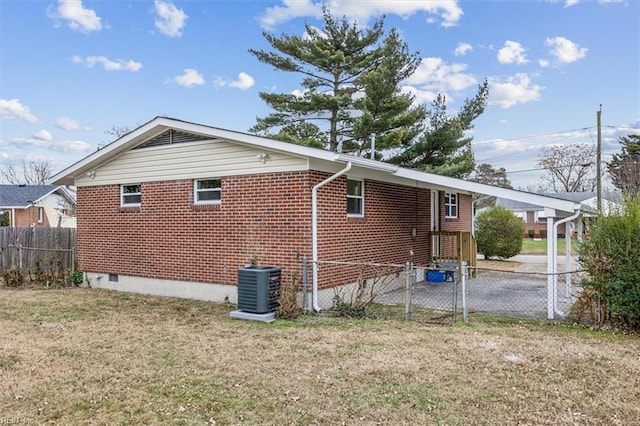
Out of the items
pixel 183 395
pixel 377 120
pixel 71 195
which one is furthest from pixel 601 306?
pixel 71 195

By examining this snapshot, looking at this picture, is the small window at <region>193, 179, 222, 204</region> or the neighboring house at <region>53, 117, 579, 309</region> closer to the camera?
the neighboring house at <region>53, 117, 579, 309</region>

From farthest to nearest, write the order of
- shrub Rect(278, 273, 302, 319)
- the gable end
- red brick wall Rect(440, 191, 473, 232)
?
1. red brick wall Rect(440, 191, 473, 232)
2. the gable end
3. shrub Rect(278, 273, 302, 319)

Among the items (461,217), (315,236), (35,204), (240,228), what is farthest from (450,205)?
(35,204)

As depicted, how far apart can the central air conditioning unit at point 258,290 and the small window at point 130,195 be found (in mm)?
4612

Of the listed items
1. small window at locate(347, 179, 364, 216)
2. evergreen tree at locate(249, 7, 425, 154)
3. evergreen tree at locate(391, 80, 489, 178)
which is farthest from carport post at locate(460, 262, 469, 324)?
evergreen tree at locate(249, 7, 425, 154)

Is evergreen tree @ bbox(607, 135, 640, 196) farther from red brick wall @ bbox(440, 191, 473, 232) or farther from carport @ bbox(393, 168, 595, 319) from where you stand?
carport @ bbox(393, 168, 595, 319)

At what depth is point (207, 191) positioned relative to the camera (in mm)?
9953

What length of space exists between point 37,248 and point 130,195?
4.38 meters

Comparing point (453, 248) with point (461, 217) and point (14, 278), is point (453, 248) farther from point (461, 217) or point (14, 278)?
point (14, 278)

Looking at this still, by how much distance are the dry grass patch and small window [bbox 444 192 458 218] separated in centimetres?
748

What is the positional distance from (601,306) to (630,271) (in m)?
0.78

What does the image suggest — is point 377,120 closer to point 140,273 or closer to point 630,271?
point 140,273

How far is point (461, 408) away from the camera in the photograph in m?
4.11

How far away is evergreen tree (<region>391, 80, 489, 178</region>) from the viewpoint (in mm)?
19844
